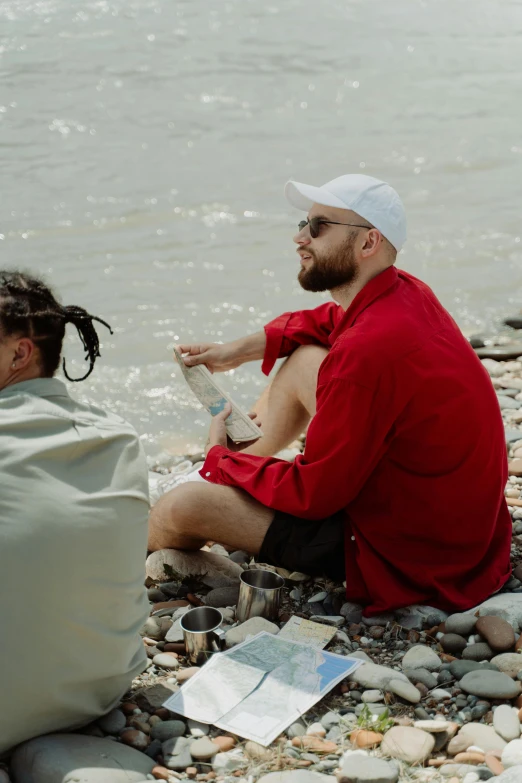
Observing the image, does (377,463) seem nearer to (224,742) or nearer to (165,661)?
(165,661)

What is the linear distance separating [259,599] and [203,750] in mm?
928

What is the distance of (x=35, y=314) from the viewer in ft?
10.4

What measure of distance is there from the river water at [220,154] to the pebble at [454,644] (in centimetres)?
232

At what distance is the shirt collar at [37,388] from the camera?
10.0 feet

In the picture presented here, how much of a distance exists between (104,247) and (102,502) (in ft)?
24.1

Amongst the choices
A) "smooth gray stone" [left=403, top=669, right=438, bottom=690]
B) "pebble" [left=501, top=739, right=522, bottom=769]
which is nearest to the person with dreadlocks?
"smooth gray stone" [left=403, top=669, right=438, bottom=690]

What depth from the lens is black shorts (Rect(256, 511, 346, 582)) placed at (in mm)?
4035

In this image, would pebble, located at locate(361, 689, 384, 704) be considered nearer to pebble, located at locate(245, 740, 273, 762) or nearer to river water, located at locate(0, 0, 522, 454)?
pebble, located at locate(245, 740, 273, 762)

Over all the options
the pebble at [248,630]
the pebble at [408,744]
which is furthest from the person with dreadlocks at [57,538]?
the pebble at [408,744]

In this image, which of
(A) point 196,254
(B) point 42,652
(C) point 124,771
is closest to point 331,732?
(C) point 124,771

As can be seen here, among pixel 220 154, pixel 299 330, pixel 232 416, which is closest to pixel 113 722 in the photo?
pixel 232 416

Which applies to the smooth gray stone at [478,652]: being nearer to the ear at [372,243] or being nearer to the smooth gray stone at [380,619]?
the smooth gray stone at [380,619]

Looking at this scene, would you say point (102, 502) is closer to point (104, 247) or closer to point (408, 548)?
point (408, 548)

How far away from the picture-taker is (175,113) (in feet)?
48.2
